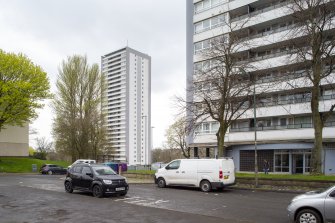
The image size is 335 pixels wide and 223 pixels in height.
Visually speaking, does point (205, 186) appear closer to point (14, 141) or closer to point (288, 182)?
point (288, 182)

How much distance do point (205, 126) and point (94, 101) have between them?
18.4 m

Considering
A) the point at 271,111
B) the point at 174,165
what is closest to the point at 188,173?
the point at 174,165

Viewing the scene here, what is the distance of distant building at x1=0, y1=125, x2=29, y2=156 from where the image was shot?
178 ft

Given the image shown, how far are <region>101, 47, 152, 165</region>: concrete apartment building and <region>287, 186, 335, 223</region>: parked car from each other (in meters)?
128

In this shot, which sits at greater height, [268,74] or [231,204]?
[268,74]

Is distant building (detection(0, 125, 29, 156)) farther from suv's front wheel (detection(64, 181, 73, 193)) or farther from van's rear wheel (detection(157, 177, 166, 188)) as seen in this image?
suv's front wheel (detection(64, 181, 73, 193))

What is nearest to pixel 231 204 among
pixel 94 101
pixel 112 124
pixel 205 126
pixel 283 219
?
pixel 283 219

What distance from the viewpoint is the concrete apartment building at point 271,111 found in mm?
37125

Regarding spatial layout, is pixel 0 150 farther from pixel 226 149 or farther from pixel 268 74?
pixel 268 74

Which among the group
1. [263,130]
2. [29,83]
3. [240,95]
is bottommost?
[263,130]

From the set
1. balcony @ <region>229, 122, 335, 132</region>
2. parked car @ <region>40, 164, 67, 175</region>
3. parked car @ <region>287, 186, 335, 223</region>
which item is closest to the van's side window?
parked car @ <region>287, 186, 335, 223</region>

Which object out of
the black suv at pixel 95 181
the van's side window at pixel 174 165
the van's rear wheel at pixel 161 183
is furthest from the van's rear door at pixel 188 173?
the black suv at pixel 95 181

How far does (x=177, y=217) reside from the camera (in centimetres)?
1173

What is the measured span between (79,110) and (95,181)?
3836cm
